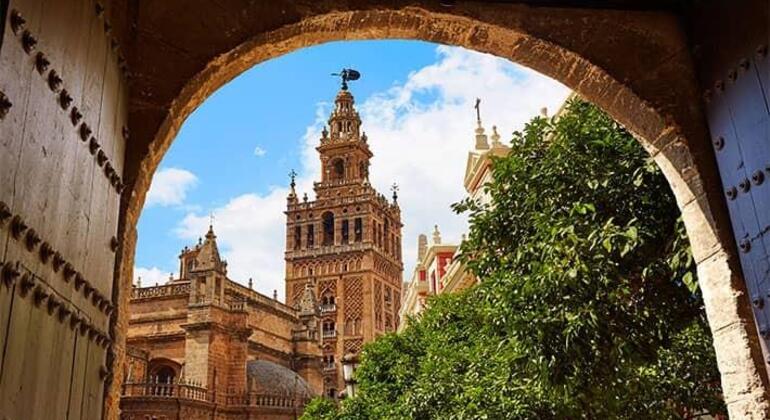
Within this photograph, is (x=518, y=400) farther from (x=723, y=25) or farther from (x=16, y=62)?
(x=16, y=62)

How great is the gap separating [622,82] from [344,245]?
5810 cm

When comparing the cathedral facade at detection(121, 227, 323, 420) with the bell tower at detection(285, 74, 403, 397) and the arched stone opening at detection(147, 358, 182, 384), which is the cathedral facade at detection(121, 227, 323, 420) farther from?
the bell tower at detection(285, 74, 403, 397)

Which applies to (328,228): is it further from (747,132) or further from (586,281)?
(747,132)

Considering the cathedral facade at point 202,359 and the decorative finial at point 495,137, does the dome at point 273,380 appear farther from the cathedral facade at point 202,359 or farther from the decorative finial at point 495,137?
the decorative finial at point 495,137

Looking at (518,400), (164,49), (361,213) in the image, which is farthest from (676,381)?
(361,213)

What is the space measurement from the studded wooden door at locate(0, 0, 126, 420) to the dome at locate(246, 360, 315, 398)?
33098 millimetres

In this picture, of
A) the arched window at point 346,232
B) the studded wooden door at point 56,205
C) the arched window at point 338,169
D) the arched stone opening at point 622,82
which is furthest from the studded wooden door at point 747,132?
the arched window at point 338,169

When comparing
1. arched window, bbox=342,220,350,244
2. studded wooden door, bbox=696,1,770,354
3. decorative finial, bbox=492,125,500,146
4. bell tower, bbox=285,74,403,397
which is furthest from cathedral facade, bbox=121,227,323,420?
studded wooden door, bbox=696,1,770,354

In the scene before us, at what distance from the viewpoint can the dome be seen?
35531mm

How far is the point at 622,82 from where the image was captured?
3965 millimetres

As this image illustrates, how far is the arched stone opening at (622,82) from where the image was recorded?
11.4 ft

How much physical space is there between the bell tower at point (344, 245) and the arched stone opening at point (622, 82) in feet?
183

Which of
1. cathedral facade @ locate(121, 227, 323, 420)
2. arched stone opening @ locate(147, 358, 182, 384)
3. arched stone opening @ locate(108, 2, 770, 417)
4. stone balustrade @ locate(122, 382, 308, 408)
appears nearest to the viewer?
arched stone opening @ locate(108, 2, 770, 417)

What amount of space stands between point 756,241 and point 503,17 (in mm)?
1704
